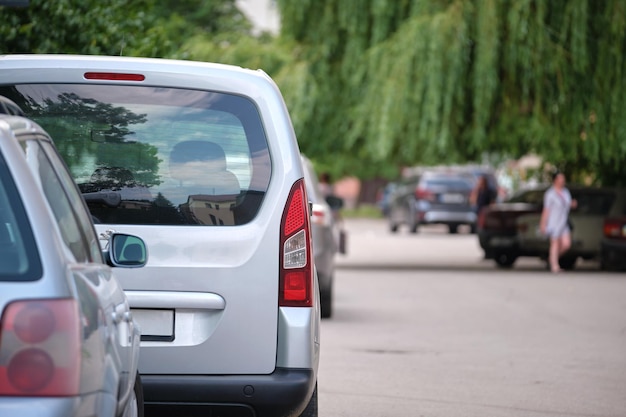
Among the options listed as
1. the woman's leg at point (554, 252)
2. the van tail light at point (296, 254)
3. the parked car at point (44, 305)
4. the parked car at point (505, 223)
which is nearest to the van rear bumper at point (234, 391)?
the van tail light at point (296, 254)

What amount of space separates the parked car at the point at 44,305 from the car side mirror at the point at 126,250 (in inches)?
30.0

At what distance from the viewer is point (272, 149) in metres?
6.63

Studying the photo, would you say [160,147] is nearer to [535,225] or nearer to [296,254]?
[296,254]

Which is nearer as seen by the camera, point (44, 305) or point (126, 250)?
point (44, 305)

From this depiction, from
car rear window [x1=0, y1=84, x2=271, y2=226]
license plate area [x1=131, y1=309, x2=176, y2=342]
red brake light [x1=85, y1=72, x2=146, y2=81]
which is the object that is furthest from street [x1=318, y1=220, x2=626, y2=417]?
red brake light [x1=85, y1=72, x2=146, y2=81]

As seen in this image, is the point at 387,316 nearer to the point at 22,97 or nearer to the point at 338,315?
the point at 338,315

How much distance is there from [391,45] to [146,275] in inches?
743

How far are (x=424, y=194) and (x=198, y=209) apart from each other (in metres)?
35.8

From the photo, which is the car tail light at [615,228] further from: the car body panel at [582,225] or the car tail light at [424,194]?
the car tail light at [424,194]

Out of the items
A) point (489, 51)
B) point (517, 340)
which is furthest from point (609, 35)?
point (517, 340)

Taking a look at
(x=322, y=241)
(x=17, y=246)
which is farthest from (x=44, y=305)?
(x=322, y=241)

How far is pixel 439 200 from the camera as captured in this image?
42.3m

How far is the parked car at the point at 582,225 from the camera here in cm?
2594

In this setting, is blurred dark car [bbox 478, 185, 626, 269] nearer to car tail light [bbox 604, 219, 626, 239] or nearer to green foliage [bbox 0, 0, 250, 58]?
car tail light [bbox 604, 219, 626, 239]
